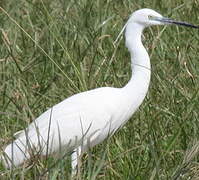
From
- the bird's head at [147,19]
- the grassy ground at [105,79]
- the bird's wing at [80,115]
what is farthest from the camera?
the bird's head at [147,19]

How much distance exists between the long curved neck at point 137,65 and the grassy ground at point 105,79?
148 mm

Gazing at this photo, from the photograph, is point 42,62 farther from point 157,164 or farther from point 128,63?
point 157,164

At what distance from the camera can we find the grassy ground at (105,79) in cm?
396

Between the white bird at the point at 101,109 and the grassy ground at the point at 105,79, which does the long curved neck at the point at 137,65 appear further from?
the grassy ground at the point at 105,79

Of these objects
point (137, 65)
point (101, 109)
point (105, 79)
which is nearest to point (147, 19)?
point (137, 65)

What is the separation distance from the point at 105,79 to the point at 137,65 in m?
0.68

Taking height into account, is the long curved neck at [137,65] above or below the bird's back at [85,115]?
above

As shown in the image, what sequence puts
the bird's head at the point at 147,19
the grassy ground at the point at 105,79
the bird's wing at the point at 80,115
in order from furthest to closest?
the bird's head at the point at 147,19
the bird's wing at the point at 80,115
the grassy ground at the point at 105,79

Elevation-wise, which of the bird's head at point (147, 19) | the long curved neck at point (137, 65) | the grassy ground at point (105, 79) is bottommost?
the grassy ground at point (105, 79)

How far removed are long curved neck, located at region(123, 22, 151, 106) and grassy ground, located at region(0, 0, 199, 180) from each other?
0.15 m

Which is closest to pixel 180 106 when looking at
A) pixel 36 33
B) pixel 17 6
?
pixel 36 33

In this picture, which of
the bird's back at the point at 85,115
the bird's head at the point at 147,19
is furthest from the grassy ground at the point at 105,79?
the bird's head at the point at 147,19

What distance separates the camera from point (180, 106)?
15.4 feet

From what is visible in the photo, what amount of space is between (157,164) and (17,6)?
11.5 ft
